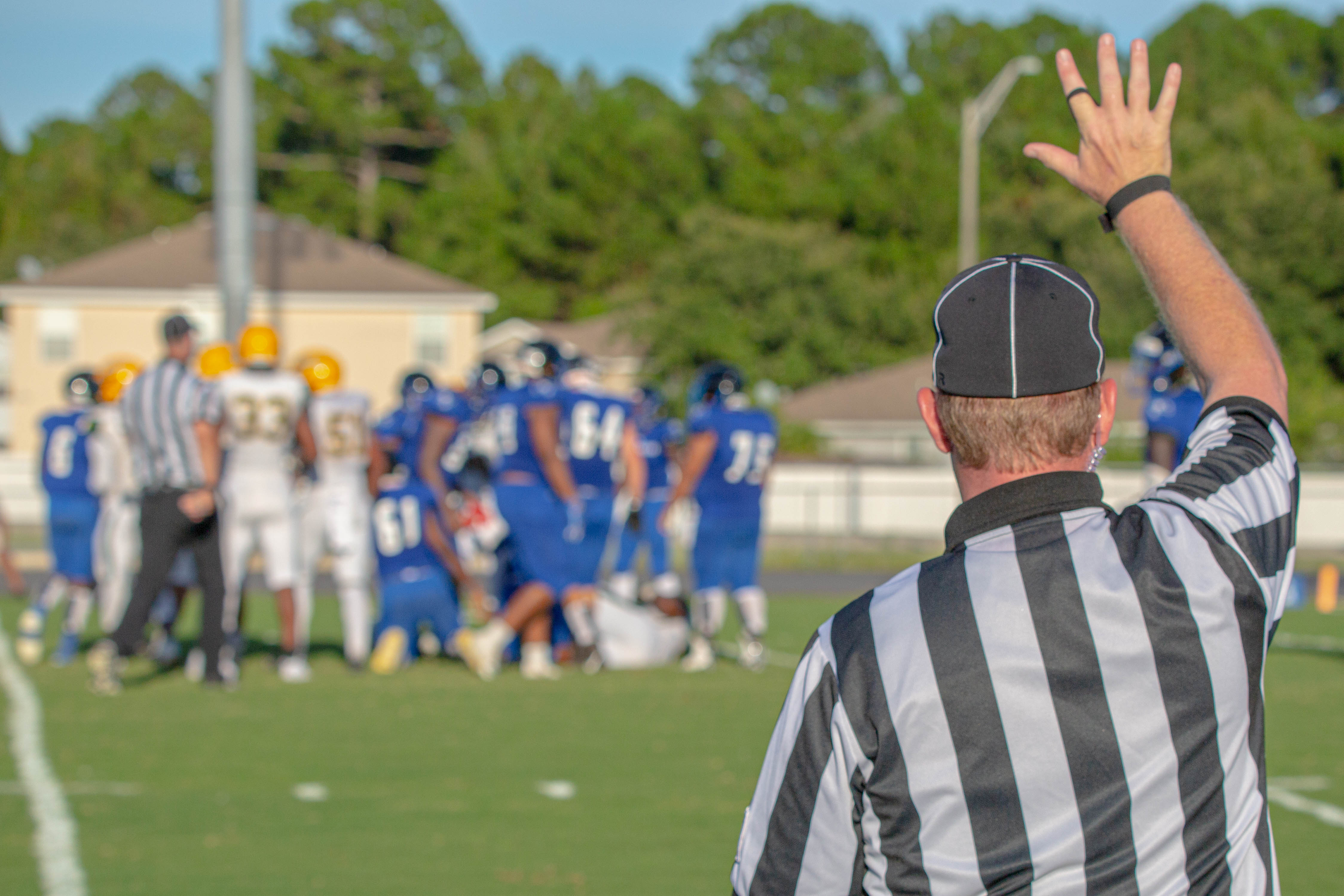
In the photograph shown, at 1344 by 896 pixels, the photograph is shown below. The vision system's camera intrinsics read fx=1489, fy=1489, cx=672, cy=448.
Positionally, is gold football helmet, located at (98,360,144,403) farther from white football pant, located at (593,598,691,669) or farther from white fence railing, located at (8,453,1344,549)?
white fence railing, located at (8,453,1344,549)

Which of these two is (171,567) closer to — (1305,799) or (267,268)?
(1305,799)

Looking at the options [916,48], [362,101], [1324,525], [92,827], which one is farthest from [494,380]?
[916,48]

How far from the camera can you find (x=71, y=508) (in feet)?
33.9

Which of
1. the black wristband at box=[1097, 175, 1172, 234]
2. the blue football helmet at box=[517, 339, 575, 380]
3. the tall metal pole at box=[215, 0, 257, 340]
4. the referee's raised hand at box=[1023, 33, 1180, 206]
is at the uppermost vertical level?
the tall metal pole at box=[215, 0, 257, 340]

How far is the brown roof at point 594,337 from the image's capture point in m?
49.0

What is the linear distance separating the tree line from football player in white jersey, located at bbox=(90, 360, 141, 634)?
74.9 feet

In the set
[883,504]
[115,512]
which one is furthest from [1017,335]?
[883,504]

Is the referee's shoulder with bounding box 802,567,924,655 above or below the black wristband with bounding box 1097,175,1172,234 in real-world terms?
below

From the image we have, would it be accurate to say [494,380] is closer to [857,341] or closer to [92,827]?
[92,827]

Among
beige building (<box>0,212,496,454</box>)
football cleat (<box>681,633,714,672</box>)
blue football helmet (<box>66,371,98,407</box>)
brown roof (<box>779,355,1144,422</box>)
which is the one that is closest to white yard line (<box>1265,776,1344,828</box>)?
football cleat (<box>681,633,714,672</box>)

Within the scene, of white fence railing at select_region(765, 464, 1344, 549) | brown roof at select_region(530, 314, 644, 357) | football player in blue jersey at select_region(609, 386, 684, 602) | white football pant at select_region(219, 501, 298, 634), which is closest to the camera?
white football pant at select_region(219, 501, 298, 634)

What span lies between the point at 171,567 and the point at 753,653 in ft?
12.5

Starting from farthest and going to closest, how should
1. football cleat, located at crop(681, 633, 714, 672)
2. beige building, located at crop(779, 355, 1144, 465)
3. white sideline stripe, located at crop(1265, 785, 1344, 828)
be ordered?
beige building, located at crop(779, 355, 1144, 465) → football cleat, located at crop(681, 633, 714, 672) → white sideline stripe, located at crop(1265, 785, 1344, 828)

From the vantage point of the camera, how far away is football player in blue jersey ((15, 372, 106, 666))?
1026 cm
